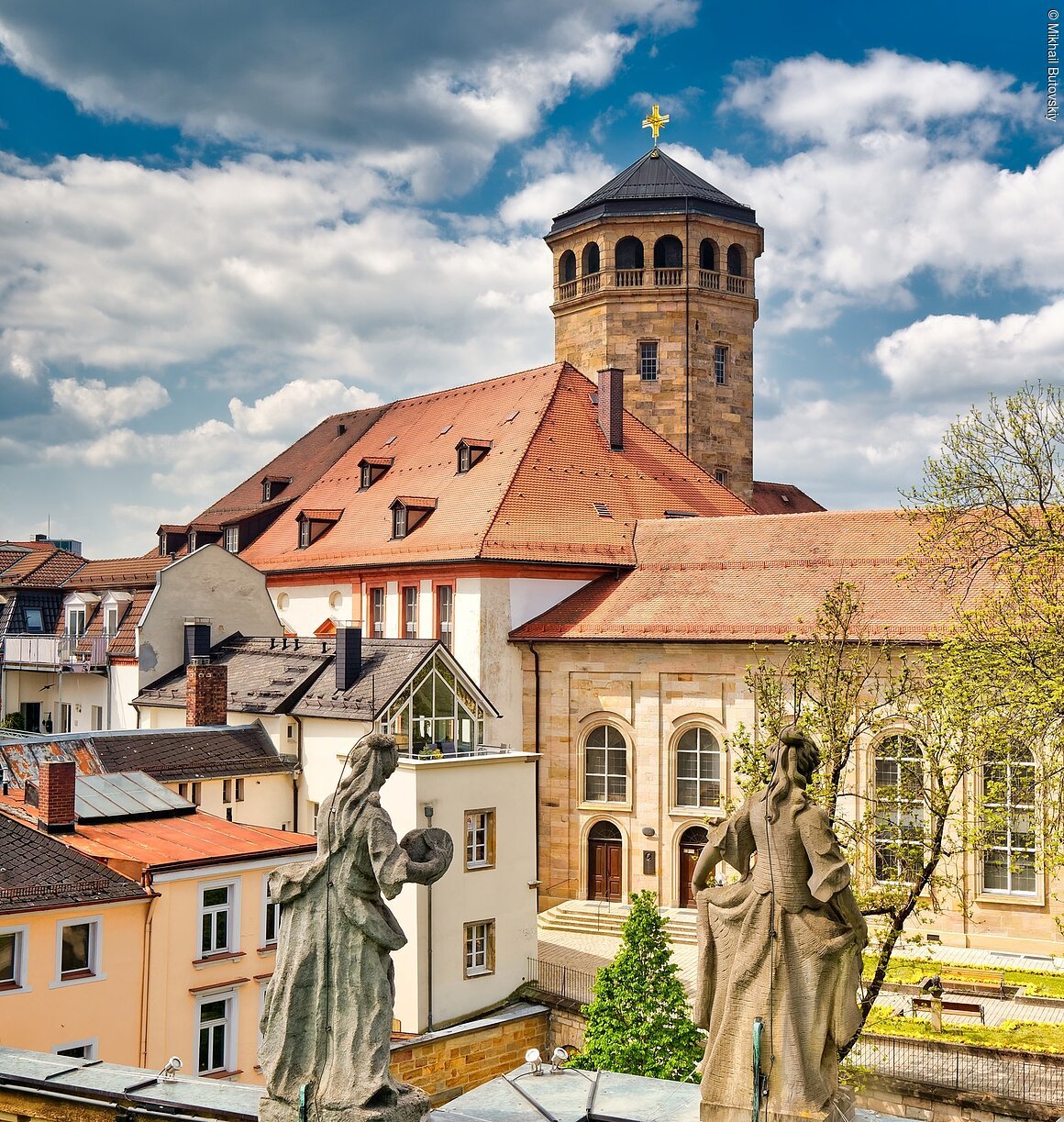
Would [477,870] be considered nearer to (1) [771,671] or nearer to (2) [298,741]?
(2) [298,741]

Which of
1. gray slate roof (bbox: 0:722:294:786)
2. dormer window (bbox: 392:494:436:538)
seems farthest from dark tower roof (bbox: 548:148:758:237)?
gray slate roof (bbox: 0:722:294:786)

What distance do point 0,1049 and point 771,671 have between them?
1525 centimetres

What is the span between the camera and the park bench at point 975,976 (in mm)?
25031

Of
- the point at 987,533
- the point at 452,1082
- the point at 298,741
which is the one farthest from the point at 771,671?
the point at 298,741

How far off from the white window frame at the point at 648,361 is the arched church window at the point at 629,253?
2.84m

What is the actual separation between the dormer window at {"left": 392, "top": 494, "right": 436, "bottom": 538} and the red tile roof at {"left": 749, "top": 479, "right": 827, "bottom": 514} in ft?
49.5

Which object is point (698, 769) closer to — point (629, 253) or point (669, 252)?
point (669, 252)

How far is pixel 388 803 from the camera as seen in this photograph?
2750 cm

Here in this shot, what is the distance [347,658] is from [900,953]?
1475 cm

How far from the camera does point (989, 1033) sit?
2223cm

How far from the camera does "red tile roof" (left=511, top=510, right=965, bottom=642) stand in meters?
30.4

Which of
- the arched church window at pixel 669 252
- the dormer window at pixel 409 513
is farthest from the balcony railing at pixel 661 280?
the dormer window at pixel 409 513

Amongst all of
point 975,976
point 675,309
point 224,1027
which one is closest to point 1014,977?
point 975,976

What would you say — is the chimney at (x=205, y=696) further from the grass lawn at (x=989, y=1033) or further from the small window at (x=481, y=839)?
the grass lawn at (x=989, y=1033)
